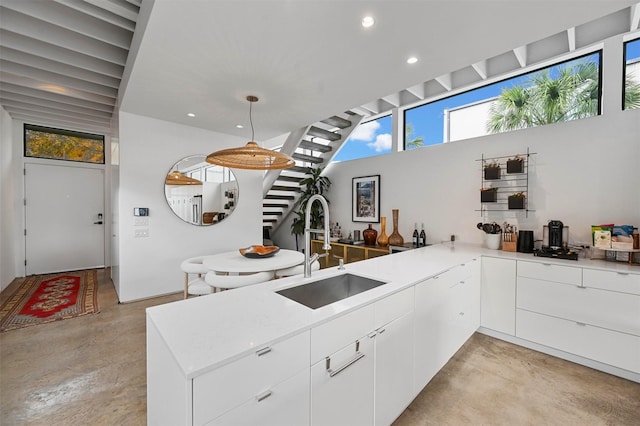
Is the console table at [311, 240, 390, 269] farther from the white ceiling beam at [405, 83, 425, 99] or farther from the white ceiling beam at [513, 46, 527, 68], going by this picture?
the white ceiling beam at [513, 46, 527, 68]

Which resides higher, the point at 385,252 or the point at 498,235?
the point at 498,235

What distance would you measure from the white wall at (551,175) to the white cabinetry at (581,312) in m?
0.78

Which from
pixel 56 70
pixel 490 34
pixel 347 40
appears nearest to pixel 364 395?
pixel 347 40

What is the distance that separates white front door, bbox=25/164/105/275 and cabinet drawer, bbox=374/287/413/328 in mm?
6267

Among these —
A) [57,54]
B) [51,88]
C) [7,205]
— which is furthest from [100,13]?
[7,205]

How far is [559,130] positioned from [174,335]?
3719 mm

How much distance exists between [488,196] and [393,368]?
7.99 ft

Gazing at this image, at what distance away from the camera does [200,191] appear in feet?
13.0

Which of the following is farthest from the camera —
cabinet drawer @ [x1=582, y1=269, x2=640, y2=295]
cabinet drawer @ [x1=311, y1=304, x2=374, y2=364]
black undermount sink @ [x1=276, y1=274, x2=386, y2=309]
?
cabinet drawer @ [x1=582, y1=269, x2=640, y2=295]

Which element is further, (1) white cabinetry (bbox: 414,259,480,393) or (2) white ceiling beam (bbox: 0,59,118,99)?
(2) white ceiling beam (bbox: 0,59,118,99)

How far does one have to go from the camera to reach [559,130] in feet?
9.03

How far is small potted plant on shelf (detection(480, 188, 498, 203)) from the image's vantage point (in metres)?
3.02

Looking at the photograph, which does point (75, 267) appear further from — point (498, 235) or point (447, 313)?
point (498, 235)

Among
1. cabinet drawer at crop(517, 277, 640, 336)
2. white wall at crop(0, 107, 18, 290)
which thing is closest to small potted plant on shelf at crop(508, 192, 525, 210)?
cabinet drawer at crop(517, 277, 640, 336)
